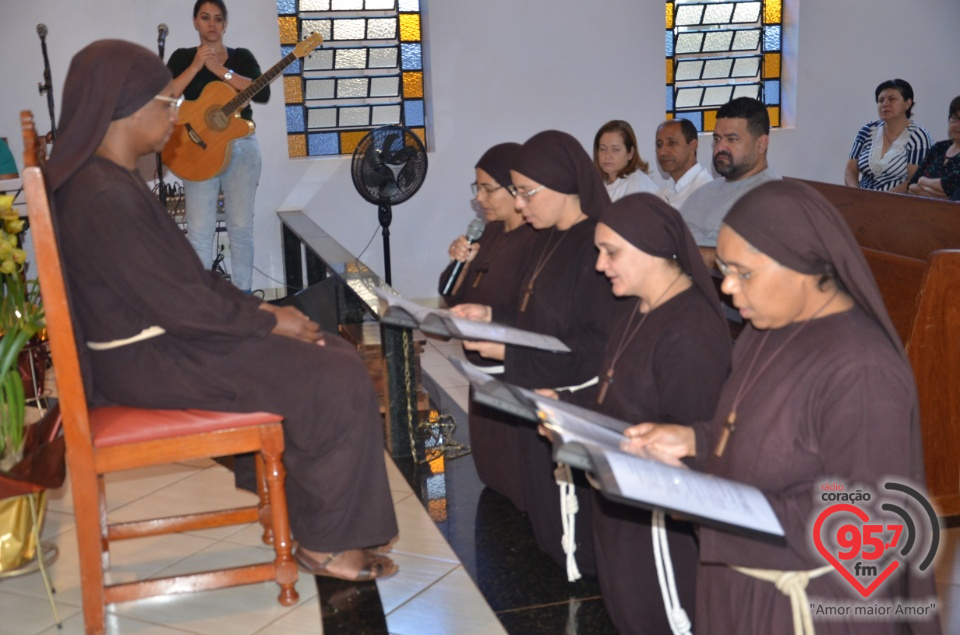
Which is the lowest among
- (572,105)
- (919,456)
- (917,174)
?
(919,456)

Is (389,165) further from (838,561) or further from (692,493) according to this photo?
(692,493)

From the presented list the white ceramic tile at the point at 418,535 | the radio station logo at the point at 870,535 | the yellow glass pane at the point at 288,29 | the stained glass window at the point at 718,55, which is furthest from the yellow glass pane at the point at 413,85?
the radio station logo at the point at 870,535

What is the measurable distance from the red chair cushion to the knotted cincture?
94cm

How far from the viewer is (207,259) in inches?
276

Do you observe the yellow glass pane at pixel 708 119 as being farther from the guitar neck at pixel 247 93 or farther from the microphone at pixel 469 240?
the microphone at pixel 469 240

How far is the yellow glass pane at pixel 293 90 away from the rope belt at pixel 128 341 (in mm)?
6081

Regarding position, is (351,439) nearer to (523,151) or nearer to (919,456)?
(523,151)

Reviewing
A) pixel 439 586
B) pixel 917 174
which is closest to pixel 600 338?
pixel 439 586

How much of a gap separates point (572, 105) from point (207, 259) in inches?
156

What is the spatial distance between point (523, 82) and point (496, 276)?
5.39m

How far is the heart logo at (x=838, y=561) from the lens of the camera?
203 centimetres

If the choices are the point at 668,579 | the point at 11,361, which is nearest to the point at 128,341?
the point at 11,361

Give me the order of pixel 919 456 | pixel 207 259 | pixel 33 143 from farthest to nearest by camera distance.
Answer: pixel 207 259 < pixel 33 143 < pixel 919 456

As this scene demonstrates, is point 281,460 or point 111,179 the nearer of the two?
point 111,179
